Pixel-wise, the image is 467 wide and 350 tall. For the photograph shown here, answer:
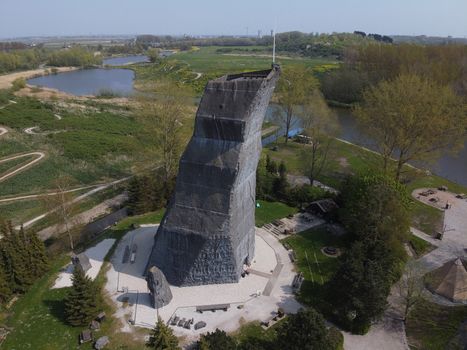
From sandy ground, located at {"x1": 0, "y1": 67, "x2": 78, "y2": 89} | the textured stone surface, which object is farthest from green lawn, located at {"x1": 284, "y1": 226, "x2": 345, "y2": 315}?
sandy ground, located at {"x1": 0, "y1": 67, "x2": 78, "y2": 89}

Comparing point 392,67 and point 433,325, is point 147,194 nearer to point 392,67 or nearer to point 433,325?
point 433,325

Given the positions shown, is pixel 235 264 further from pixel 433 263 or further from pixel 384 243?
pixel 433 263

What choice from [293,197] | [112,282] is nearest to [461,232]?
[293,197]

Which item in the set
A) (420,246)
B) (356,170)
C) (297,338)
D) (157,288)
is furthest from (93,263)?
(356,170)

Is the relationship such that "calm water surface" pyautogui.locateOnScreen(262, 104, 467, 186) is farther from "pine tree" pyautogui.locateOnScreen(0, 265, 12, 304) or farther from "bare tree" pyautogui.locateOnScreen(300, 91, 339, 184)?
"pine tree" pyautogui.locateOnScreen(0, 265, 12, 304)

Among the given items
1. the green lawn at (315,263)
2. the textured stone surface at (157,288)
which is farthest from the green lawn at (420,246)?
the textured stone surface at (157,288)
